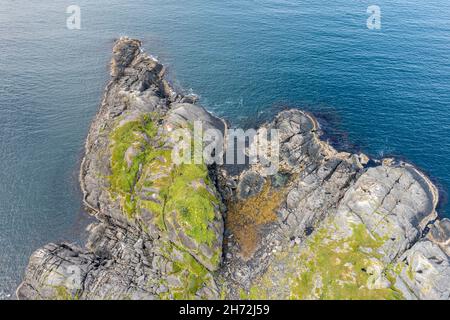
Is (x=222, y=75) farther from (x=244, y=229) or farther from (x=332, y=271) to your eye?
(x=332, y=271)

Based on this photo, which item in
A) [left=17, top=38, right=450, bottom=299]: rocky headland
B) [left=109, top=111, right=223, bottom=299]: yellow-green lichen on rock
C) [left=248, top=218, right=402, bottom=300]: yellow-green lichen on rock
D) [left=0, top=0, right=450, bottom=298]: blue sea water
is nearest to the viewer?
[left=248, top=218, right=402, bottom=300]: yellow-green lichen on rock

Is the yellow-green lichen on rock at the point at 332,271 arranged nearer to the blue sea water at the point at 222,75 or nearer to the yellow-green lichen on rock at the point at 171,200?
the yellow-green lichen on rock at the point at 171,200

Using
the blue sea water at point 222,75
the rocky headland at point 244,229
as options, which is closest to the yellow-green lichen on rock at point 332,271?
the rocky headland at point 244,229

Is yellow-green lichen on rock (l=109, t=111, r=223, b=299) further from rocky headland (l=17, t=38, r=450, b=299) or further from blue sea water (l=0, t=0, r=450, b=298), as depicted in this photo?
blue sea water (l=0, t=0, r=450, b=298)

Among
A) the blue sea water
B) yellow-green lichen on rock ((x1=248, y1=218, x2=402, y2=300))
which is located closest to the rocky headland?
yellow-green lichen on rock ((x1=248, y1=218, x2=402, y2=300))
